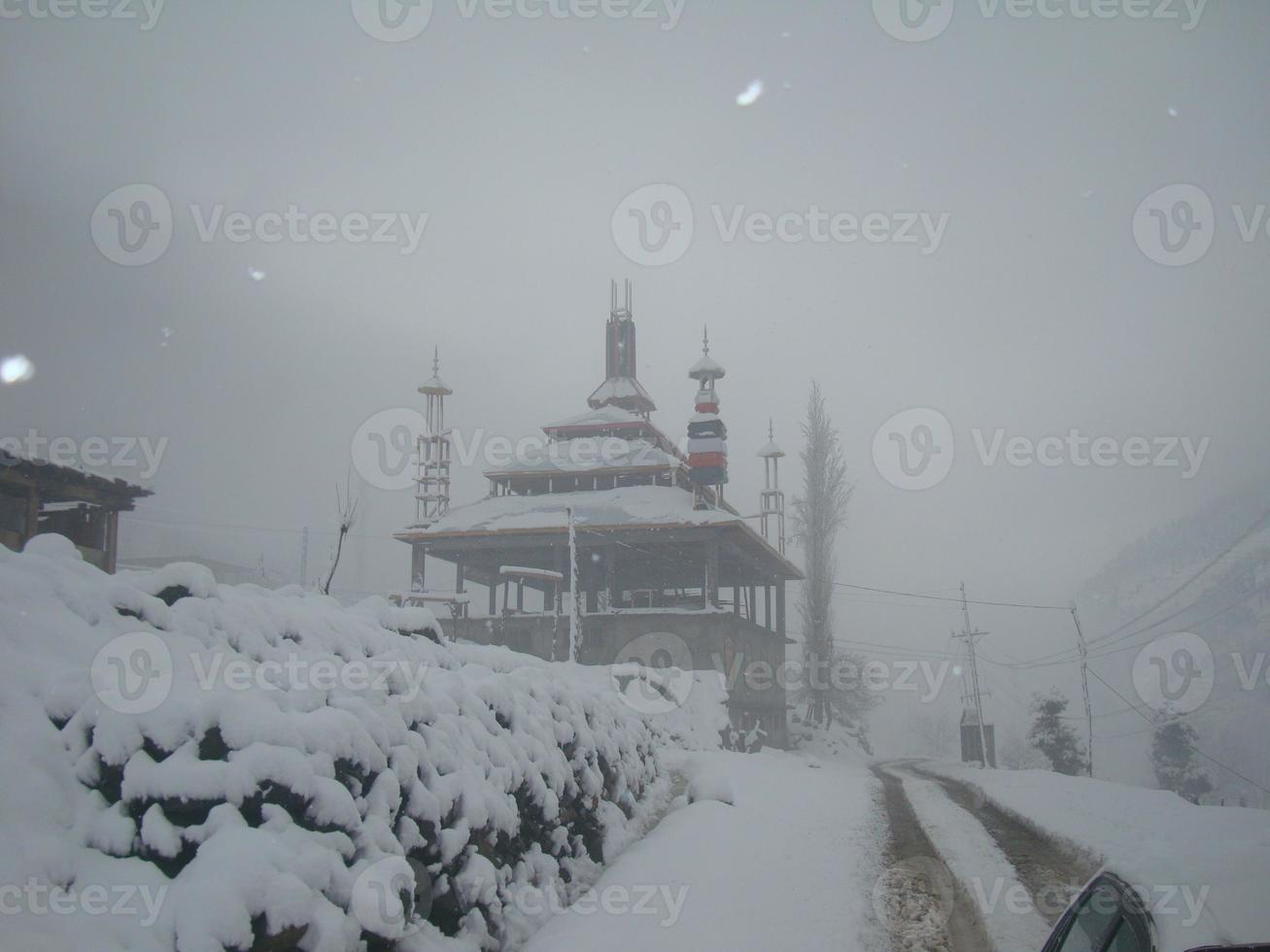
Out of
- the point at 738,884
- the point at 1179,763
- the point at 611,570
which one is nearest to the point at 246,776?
the point at 738,884

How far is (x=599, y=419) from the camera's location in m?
38.4

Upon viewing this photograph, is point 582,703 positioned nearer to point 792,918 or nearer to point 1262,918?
point 792,918

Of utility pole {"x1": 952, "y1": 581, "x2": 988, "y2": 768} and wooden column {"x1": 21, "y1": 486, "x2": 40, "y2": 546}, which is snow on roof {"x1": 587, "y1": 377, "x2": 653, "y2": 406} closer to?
utility pole {"x1": 952, "y1": 581, "x2": 988, "y2": 768}

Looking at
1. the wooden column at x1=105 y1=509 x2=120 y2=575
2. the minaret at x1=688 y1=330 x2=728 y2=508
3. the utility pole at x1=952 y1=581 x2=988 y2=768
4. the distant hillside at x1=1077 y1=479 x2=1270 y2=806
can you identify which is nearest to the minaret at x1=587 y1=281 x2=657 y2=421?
the minaret at x1=688 y1=330 x2=728 y2=508

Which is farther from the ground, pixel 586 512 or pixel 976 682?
pixel 586 512

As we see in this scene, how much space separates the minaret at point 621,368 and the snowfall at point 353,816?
34970 millimetres

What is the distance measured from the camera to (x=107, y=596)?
4.63m

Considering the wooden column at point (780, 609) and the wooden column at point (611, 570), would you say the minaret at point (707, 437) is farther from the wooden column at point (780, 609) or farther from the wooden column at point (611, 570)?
the wooden column at point (780, 609)

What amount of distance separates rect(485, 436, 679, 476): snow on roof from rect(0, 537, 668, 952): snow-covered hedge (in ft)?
95.0

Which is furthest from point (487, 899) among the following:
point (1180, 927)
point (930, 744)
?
point (930, 744)

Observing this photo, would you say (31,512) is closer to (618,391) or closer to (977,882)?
(977,882)

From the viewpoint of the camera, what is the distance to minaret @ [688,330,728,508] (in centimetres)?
3462

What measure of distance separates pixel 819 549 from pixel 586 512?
739 inches

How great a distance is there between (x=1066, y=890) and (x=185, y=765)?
632cm
